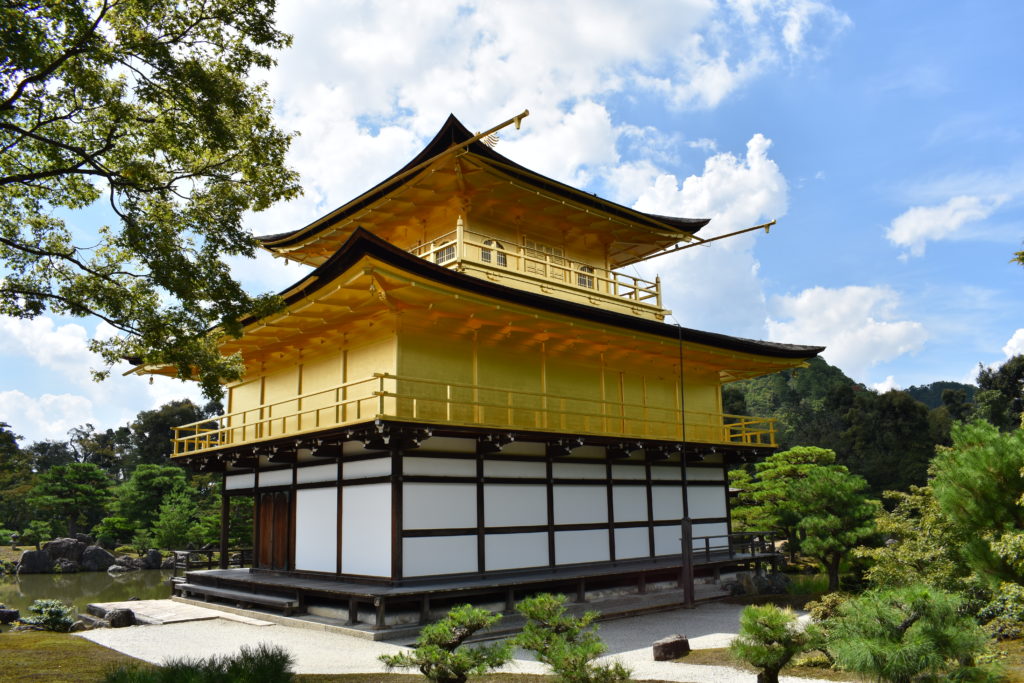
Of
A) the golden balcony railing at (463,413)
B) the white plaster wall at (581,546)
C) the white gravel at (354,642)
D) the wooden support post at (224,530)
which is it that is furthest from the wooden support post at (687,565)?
the wooden support post at (224,530)

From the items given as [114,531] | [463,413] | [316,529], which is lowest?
[114,531]

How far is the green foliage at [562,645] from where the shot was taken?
6805 millimetres

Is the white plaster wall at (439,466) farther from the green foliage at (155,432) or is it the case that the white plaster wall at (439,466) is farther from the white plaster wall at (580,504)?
the green foliage at (155,432)

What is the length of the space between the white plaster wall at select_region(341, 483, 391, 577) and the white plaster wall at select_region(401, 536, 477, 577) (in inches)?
15.4

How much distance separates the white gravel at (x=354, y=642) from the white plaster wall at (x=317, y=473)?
335 cm

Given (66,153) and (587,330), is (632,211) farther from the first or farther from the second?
(66,153)

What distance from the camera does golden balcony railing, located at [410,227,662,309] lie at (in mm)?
17422

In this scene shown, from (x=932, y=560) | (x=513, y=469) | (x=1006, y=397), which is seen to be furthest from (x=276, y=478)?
(x=1006, y=397)

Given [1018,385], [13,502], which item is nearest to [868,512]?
[1018,385]

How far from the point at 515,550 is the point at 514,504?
99cm

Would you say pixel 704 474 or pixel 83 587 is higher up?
pixel 704 474

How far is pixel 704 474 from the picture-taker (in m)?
21.2

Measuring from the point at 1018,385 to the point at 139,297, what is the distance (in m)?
49.9

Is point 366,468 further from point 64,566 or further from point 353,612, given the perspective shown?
point 64,566
